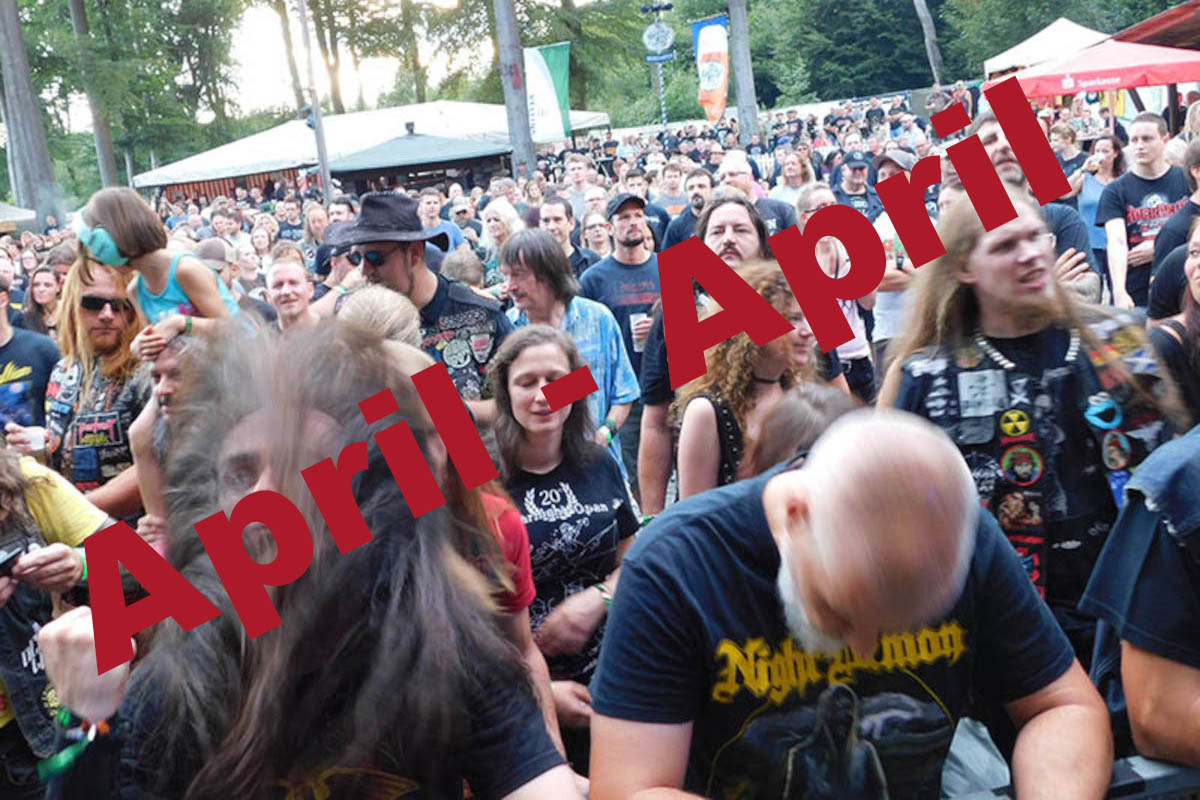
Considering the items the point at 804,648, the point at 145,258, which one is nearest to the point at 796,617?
the point at 804,648

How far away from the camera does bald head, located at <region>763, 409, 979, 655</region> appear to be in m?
1.68

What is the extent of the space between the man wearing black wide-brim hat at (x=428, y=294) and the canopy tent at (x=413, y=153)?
23.9 m

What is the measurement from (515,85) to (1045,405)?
18651 mm

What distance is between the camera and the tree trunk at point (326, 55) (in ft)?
143

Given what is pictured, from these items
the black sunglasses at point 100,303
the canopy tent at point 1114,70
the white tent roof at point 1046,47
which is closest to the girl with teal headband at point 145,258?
the black sunglasses at point 100,303

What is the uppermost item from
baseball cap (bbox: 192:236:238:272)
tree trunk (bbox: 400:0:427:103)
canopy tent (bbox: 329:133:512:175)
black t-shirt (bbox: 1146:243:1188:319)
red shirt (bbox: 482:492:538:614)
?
tree trunk (bbox: 400:0:427:103)

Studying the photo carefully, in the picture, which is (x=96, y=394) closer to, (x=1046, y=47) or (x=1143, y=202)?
(x=1143, y=202)

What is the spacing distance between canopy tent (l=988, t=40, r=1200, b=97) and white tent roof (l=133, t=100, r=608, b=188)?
1703 centimetres

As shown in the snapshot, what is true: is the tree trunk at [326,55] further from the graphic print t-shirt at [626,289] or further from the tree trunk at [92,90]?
the graphic print t-shirt at [626,289]

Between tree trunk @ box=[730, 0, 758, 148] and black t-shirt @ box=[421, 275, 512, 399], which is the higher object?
tree trunk @ box=[730, 0, 758, 148]

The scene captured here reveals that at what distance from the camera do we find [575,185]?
1512 centimetres

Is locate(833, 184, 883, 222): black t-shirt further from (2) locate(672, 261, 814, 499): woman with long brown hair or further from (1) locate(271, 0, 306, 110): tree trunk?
(1) locate(271, 0, 306, 110): tree trunk

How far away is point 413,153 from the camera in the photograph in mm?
28766

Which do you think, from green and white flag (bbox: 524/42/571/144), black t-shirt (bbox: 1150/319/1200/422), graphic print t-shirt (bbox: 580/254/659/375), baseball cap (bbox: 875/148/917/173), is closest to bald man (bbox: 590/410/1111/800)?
black t-shirt (bbox: 1150/319/1200/422)
